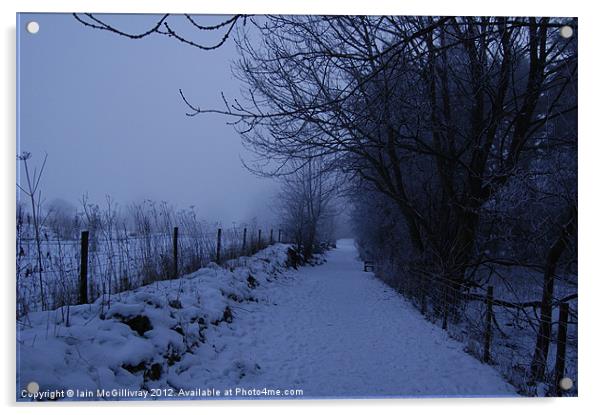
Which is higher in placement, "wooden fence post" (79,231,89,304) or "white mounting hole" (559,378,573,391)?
"wooden fence post" (79,231,89,304)

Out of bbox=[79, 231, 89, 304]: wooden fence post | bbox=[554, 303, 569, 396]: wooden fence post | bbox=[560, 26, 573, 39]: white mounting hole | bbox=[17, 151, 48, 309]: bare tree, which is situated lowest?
bbox=[554, 303, 569, 396]: wooden fence post

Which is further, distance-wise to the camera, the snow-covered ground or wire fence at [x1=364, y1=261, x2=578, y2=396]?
wire fence at [x1=364, y1=261, x2=578, y2=396]

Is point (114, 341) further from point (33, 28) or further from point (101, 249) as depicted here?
point (33, 28)

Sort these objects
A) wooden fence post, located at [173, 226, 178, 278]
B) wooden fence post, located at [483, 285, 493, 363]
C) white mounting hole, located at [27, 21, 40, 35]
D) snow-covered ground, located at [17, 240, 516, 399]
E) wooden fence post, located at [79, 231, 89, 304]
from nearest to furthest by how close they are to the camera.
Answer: snow-covered ground, located at [17, 240, 516, 399], white mounting hole, located at [27, 21, 40, 35], wooden fence post, located at [79, 231, 89, 304], wooden fence post, located at [483, 285, 493, 363], wooden fence post, located at [173, 226, 178, 278]

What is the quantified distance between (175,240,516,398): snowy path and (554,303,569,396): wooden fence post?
12.3 inches

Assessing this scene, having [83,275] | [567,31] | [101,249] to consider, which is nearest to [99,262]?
[101,249]

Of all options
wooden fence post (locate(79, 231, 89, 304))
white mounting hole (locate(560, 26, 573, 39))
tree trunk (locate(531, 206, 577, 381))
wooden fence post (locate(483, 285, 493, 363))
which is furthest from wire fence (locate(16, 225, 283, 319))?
white mounting hole (locate(560, 26, 573, 39))

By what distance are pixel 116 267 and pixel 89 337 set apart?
5.47ft

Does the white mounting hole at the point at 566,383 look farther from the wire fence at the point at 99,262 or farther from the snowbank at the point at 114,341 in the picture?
the wire fence at the point at 99,262

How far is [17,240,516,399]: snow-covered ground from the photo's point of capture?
6.57ft

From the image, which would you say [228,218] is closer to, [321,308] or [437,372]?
[321,308]

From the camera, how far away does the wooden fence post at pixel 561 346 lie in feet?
7.46

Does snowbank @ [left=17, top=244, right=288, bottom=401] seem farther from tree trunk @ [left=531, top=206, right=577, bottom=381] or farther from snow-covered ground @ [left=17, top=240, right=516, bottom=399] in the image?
tree trunk @ [left=531, top=206, right=577, bottom=381]

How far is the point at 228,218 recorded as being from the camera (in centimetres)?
661
